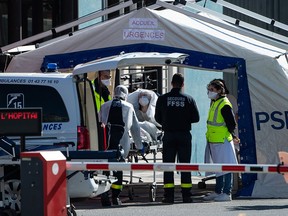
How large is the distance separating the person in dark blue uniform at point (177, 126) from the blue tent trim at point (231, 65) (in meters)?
1.08

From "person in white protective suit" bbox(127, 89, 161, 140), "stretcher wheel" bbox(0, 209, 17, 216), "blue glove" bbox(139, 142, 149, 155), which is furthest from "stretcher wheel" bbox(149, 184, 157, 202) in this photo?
"stretcher wheel" bbox(0, 209, 17, 216)

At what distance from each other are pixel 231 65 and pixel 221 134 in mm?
1215

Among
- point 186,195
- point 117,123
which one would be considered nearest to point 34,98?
point 117,123

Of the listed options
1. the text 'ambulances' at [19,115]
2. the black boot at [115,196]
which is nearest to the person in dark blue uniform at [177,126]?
the black boot at [115,196]

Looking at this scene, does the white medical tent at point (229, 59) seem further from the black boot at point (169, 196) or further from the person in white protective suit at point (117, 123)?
the person in white protective suit at point (117, 123)

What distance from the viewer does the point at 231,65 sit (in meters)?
16.1

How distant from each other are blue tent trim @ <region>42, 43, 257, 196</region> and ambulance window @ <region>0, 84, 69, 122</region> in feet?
11.1

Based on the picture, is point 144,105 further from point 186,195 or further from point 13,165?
point 13,165

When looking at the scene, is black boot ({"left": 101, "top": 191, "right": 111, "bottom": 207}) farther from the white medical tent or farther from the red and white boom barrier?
the red and white boom barrier

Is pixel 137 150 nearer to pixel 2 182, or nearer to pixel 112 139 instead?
pixel 112 139

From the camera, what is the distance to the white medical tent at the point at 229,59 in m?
16.1

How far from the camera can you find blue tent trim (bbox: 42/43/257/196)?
53.0 feet

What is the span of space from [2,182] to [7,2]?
983 cm

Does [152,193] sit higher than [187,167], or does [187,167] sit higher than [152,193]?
[187,167]
